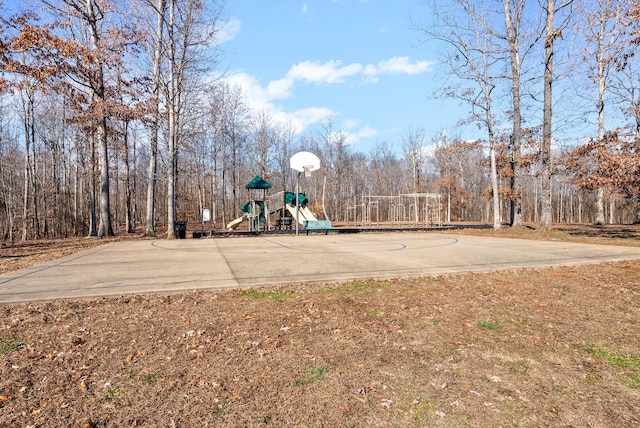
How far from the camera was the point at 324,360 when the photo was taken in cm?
275

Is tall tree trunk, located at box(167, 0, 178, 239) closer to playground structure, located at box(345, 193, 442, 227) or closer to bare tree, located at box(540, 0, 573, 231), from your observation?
playground structure, located at box(345, 193, 442, 227)

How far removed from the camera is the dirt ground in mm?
2062

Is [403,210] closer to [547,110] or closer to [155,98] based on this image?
[547,110]

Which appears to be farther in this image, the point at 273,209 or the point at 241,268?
the point at 273,209

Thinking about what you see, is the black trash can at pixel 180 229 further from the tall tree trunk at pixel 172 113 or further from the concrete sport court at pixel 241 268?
the concrete sport court at pixel 241 268

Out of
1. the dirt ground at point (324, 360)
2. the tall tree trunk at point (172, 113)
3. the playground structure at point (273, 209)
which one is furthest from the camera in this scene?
the playground structure at point (273, 209)

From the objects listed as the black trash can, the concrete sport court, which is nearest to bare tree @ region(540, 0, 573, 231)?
the concrete sport court

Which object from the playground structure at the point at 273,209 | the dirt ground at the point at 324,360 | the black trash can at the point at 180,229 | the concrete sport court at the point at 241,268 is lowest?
the dirt ground at the point at 324,360

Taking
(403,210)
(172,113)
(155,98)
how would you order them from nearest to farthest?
(172,113), (155,98), (403,210)

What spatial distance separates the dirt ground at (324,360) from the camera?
2.06m

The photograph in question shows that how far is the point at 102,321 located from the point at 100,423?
1910 mm

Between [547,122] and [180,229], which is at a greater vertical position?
[547,122]

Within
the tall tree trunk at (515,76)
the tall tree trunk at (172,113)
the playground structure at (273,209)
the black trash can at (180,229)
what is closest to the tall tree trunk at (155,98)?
the tall tree trunk at (172,113)

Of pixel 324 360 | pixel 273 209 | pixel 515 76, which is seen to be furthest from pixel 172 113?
pixel 515 76
